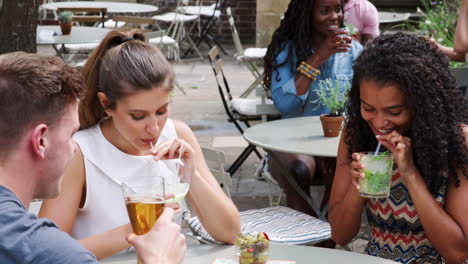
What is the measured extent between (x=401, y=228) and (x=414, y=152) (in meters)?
0.28

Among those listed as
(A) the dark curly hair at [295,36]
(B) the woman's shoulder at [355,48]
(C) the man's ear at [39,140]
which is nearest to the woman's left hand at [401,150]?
(C) the man's ear at [39,140]

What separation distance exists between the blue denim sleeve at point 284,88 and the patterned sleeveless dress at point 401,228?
200 cm

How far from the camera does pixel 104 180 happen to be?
2.59m

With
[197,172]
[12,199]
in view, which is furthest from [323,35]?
[12,199]

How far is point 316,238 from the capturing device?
3410mm

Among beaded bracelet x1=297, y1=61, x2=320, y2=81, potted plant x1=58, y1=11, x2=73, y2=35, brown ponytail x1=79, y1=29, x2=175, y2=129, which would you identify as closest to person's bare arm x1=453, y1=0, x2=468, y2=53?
beaded bracelet x1=297, y1=61, x2=320, y2=81

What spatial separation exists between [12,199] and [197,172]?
119 centimetres

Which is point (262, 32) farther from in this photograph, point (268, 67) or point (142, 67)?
point (142, 67)

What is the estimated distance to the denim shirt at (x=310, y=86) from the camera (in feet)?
15.6

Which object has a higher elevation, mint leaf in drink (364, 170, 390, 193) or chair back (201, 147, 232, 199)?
mint leaf in drink (364, 170, 390, 193)

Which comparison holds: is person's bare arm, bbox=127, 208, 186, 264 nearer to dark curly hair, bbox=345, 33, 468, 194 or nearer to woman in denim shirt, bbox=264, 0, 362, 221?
dark curly hair, bbox=345, 33, 468, 194

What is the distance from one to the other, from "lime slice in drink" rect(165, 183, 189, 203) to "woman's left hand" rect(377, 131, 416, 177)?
2.98ft

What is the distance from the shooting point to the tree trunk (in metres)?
4.84

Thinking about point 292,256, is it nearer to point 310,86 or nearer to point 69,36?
point 310,86
